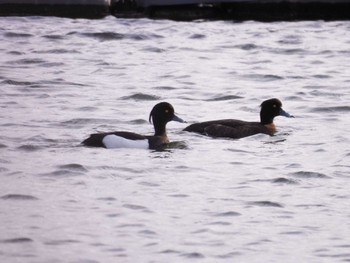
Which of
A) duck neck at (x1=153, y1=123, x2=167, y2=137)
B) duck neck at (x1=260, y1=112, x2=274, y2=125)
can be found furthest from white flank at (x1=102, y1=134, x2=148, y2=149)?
duck neck at (x1=260, y1=112, x2=274, y2=125)

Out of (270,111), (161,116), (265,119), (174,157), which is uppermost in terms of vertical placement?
(161,116)

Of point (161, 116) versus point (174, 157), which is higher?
point (161, 116)

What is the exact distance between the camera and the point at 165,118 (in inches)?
717

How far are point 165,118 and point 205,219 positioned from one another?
5.17 meters

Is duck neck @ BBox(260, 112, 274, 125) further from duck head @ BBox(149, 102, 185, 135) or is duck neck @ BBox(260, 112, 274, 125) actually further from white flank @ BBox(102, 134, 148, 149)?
white flank @ BBox(102, 134, 148, 149)

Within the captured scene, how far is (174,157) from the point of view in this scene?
56.2 ft

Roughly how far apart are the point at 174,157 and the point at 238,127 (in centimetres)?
194

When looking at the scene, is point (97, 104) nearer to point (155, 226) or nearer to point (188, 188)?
point (188, 188)

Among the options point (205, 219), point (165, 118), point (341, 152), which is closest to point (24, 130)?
point (165, 118)

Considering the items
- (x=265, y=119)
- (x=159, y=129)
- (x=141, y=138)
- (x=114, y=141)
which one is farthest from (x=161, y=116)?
(x=265, y=119)

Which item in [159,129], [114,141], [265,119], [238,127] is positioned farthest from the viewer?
[265,119]

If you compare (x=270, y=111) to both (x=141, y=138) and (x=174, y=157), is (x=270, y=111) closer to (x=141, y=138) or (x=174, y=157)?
(x=141, y=138)

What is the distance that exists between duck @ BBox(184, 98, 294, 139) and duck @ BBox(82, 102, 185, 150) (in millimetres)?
427

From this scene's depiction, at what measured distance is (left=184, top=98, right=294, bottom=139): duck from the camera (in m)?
18.6
